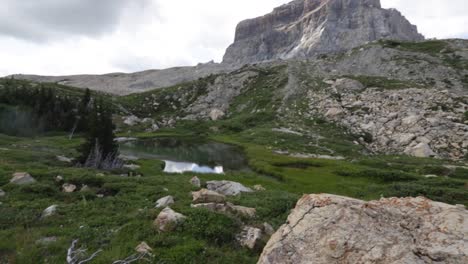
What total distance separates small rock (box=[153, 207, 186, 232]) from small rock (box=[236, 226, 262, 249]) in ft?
10.1

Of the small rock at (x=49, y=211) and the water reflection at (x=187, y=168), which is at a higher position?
the small rock at (x=49, y=211)

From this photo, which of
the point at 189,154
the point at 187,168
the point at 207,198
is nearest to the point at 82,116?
the point at 189,154

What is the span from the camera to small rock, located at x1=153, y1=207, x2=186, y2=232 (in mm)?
14438

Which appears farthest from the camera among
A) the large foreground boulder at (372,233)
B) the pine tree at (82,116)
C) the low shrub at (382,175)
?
the pine tree at (82,116)

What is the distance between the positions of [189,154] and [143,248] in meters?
58.4

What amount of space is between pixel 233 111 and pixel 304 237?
11486 cm

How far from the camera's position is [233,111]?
124 m

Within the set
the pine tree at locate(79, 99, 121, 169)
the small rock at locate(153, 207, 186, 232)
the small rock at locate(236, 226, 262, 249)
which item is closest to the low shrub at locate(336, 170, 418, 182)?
the small rock at locate(236, 226, 262, 249)

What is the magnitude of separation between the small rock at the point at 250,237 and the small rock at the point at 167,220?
10.1ft

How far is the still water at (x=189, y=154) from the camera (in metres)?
56.9

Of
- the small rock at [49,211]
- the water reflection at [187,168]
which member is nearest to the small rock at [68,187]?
the small rock at [49,211]

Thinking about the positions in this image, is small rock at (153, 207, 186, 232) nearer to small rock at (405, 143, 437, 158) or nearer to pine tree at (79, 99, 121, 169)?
pine tree at (79, 99, 121, 169)

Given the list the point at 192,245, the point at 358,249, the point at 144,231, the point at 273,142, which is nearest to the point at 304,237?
the point at 358,249

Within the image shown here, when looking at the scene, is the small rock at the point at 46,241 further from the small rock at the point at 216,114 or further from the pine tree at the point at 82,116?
the small rock at the point at 216,114
